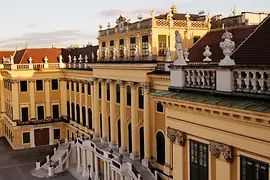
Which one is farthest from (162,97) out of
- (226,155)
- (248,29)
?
(248,29)

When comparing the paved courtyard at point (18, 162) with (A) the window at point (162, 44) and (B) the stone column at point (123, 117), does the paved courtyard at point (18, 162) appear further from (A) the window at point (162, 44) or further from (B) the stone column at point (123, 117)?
(A) the window at point (162, 44)

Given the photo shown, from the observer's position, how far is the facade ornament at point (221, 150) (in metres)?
11.8

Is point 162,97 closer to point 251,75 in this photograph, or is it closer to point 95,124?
point 251,75

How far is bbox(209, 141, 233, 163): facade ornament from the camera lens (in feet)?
38.6

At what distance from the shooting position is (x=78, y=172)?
1694 inches

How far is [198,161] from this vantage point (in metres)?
13.4

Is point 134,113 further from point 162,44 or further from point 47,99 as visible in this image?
point 47,99

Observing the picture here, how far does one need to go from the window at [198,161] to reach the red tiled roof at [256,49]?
327 centimetres

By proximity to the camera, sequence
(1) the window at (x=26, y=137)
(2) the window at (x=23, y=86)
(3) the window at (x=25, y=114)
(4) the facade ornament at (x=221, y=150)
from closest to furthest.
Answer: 1. (4) the facade ornament at (x=221, y=150)
2. (1) the window at (x=26, y=137)
3. (2) the window at (x=23, y=86)
4. (3) the window at (x=25, y=114)

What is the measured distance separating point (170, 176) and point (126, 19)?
17.3 metres

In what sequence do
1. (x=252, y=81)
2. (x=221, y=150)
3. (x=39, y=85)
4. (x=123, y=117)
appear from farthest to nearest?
(x=39, y=85)
(x=123, y=117)
(x=221, y=150)
(x=252, y=81)

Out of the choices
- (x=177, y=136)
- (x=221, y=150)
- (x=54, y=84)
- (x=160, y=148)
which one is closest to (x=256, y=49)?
(x=221, y=150)

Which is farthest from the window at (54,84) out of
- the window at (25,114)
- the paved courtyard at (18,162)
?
the paved courtyard at (18,162)

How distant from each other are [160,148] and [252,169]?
20.4m
